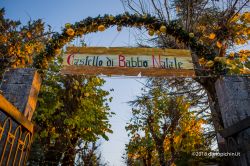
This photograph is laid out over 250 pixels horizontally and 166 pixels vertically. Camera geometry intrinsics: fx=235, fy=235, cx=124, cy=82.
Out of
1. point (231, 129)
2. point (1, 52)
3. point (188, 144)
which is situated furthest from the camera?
point (188, 144)

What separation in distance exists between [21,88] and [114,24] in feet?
8.17

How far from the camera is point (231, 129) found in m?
3.85

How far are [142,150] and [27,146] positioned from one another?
1754 cm

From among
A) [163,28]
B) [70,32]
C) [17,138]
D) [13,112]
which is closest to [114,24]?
[70,32]

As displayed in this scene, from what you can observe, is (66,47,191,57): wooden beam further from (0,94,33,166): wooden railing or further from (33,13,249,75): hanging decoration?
(0,94,33,166): wooden railing

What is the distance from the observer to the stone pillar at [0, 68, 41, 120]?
4.41 meters

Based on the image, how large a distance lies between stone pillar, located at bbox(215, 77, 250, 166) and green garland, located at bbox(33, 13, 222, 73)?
42.6 inches

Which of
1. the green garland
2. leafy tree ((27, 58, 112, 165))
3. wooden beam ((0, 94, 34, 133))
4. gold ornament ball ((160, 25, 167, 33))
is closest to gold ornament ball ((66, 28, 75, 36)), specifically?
the green garland

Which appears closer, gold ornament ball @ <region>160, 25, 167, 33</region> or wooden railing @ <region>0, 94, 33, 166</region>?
wooden railing @ <region>0, 94, 33, 166</region>

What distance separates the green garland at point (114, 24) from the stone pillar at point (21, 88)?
648 mm

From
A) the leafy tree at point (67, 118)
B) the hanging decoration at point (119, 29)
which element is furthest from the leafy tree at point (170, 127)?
the hanging decoration at point (119, 29)

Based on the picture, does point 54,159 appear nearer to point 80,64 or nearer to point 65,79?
point 65,79

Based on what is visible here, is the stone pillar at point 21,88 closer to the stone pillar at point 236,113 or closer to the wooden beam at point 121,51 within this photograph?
the wooden beam at point 121,51

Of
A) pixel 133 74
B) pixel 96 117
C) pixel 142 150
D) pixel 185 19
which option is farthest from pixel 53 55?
pixel 142 150
